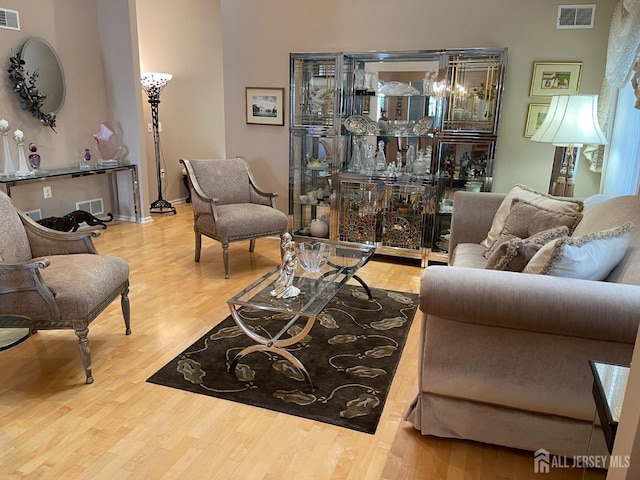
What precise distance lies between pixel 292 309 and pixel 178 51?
17.5 ft

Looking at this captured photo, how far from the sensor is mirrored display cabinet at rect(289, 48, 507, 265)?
13.0ft

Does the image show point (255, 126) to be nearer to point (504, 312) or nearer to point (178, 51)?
point (178, 51)

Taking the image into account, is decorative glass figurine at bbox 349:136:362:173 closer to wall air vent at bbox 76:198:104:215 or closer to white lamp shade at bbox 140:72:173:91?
white lamp shade at bbox 140:72:173:91

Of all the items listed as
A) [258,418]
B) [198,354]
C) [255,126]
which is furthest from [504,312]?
[255,126]

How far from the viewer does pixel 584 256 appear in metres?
1.84

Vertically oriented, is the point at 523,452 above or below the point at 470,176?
below

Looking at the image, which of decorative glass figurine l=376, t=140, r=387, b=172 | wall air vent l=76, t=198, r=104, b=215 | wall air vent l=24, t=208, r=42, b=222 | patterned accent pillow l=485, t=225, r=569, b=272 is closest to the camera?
patterned accent pillow l=485, t=225, r=569, b=272

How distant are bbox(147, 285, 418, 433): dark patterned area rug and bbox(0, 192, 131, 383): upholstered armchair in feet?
1.57

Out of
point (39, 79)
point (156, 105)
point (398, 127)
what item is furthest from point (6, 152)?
point (398, 127)

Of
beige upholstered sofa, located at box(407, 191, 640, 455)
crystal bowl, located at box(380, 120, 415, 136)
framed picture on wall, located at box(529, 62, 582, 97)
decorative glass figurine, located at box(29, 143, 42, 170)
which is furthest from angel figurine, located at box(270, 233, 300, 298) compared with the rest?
decorative glass figurine, located at box(29, 143, 42, 170)

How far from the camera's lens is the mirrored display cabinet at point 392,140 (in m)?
3.97

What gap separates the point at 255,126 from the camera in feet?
16.2

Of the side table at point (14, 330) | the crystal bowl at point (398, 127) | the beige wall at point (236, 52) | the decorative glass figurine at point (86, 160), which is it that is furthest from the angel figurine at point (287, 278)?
the decorative glass figurine at point (86, 160)

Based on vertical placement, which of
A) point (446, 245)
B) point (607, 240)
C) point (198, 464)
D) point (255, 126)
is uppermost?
point (255, 126)
